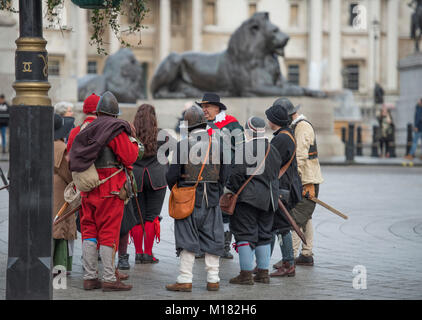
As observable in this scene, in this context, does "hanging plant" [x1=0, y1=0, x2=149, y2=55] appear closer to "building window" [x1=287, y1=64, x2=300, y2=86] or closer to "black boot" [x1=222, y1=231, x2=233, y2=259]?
"black boot" [x1=222, y1=231, x2=233, y2=259]

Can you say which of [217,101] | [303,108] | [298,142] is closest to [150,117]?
[217,101]

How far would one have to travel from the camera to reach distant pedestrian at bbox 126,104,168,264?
840 cm

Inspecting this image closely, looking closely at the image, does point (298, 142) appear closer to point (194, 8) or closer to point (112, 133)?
point (112, 133)

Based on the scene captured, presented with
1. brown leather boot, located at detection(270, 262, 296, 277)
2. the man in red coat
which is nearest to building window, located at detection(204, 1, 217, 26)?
brown leather boot, located at detection(270, 262, 296, 277)

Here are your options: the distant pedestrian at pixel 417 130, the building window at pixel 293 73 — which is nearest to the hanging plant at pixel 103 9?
the distant pedestrian at pixel 417 130

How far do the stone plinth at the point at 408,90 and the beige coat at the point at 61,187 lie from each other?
87.2 feet

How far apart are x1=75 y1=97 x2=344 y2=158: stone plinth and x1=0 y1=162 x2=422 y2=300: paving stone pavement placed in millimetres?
9722

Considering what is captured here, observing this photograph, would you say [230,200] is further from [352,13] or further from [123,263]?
[352,13]

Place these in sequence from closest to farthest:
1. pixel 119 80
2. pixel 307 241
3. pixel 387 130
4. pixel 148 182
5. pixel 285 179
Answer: pixel 285 179 → pixel 307 241 → pixel 148 182 → pixel 387 130 → pixel 119 80

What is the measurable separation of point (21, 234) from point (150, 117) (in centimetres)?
305

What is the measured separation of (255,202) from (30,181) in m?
2.34

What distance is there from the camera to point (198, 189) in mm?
7078

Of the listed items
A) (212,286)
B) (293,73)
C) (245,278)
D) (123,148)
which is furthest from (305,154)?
(293,73)

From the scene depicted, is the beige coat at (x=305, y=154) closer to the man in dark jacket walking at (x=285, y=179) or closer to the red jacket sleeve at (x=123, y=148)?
the man in dark jacket walking at (x=285, y=179)
